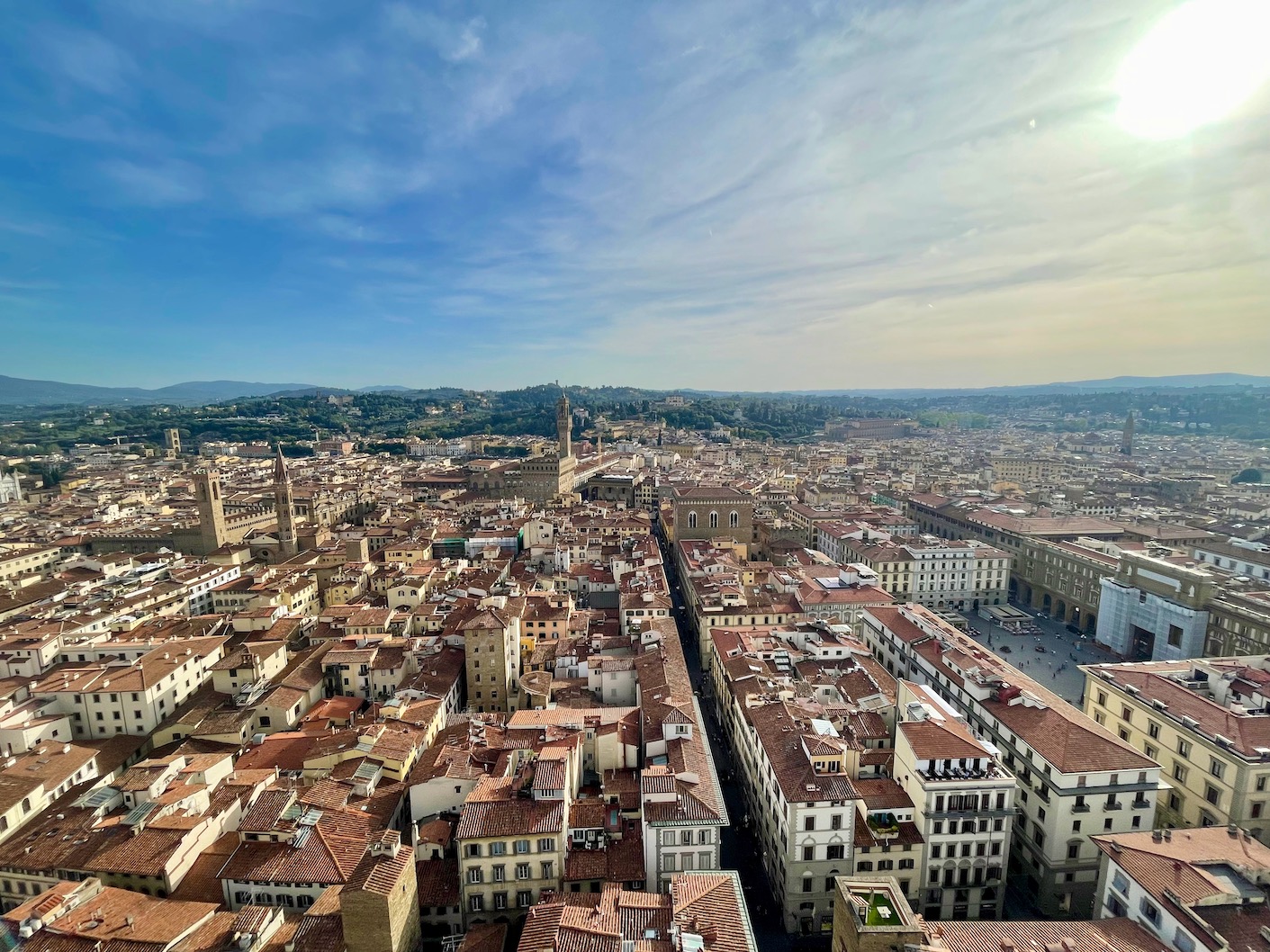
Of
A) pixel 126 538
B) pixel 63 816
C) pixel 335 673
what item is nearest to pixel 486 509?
pixel 126 538

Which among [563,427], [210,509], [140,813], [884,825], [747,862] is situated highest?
[563,427]

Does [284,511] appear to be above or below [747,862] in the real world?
above

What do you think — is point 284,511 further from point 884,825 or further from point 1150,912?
point 1150,912

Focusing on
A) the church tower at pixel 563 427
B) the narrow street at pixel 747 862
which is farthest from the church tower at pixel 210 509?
the narrow street at pixel 747 862

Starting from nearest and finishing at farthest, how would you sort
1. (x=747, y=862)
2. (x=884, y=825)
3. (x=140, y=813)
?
1. (x=140, y=813)
2. (x=884, y=825)
3. (x=747, y=862)

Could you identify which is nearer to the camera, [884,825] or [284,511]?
[884,825]

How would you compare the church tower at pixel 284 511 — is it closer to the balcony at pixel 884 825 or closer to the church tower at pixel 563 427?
the church tower at pixel 563 427

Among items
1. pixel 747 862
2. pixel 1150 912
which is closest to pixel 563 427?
pixel 747 862

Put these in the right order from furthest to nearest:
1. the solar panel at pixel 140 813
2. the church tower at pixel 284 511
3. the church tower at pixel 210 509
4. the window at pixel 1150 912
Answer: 1. the church tower at pixel 284 511
2. the church tower at pixel 210 509
3. the solar panel at pixel 140 813
4. the window at pixel 1150 912
